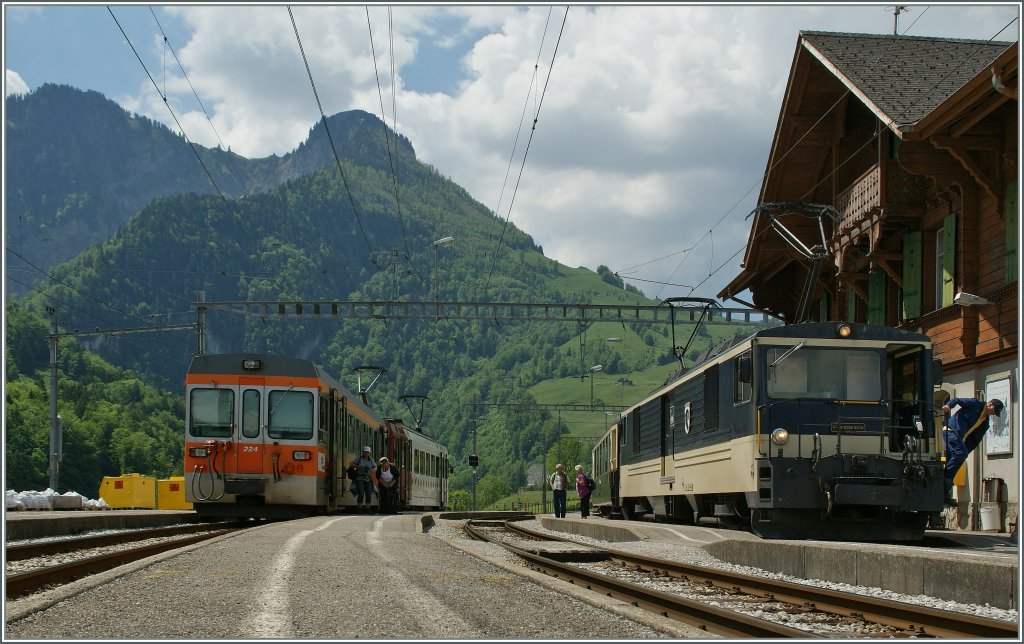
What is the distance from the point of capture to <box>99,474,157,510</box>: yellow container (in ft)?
117

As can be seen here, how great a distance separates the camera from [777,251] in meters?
30.9

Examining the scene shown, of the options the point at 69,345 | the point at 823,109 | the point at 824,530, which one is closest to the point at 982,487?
the point at 824,530

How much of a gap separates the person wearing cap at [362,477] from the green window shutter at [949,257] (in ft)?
42.5

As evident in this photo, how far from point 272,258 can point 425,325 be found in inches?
1115

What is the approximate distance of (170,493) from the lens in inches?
1382

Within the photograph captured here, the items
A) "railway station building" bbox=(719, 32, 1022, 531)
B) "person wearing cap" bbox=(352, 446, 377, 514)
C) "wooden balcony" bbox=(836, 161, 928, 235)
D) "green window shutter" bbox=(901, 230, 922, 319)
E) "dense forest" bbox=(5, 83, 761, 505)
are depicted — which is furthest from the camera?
"dense forest" bbox=(5, 83, 761, 505)

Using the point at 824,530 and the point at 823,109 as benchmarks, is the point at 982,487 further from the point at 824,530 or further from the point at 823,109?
the point at 823,109

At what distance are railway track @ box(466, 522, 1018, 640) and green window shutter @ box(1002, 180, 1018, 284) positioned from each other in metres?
10.8

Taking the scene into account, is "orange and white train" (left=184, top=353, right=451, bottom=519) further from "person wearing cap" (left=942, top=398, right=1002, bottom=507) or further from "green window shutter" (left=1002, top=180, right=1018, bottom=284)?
"green window shutter" (left=1002, top=180, right=1018, bottom=284)

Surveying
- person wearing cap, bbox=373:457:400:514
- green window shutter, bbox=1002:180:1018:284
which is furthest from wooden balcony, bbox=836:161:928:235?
person wearing cap, bbox=373:457:400:514

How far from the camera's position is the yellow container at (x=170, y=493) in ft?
113

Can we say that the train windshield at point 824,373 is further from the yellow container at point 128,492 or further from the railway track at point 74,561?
the yellow container at point 128,492

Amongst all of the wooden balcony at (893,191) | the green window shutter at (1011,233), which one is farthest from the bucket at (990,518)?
the wooden balcony at (893,191)

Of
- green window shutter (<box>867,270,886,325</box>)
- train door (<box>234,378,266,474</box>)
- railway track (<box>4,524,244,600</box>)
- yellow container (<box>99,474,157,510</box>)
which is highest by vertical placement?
green window shutter (<box>867,270,886,325</box>)
